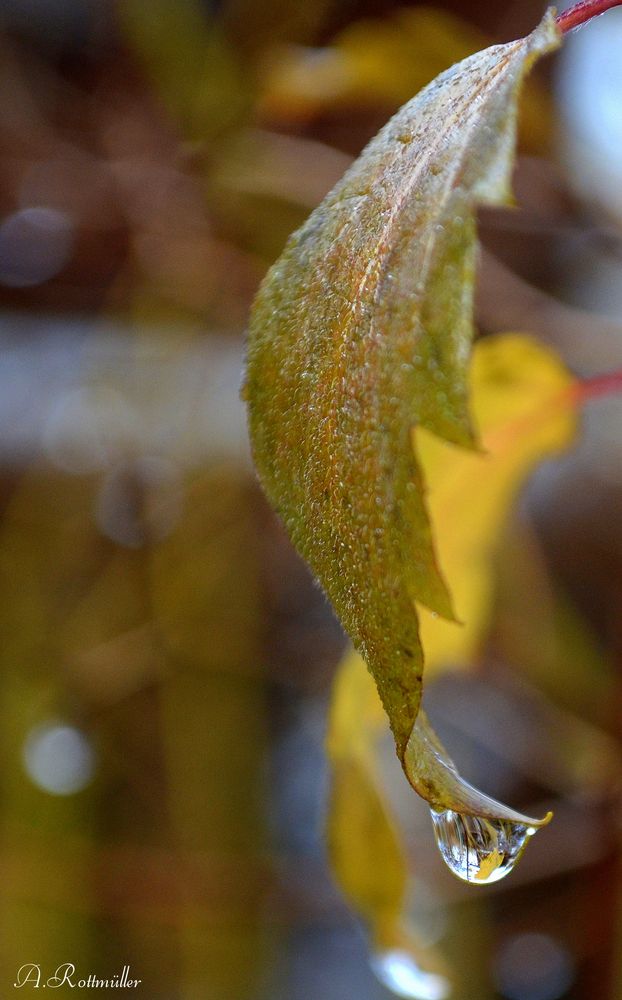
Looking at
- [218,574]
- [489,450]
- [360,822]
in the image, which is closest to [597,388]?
[489,450]

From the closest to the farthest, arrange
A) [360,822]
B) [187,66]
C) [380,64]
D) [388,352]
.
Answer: [388,352] < [360,822] < [380,64] < [187,66]

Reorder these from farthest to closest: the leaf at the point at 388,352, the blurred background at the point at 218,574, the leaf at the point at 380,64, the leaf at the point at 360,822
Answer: the blurred background at the point at 218,574, the leaf at the point at 380,64, the leaf at the point at 360,822, the leaf at the point at 388,352

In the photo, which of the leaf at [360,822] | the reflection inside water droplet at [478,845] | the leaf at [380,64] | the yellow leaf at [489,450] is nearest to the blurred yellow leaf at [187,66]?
the leaf at [380,64]

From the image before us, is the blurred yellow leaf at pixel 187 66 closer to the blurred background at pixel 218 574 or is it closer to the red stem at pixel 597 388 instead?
the blurred background at pixel 218 574

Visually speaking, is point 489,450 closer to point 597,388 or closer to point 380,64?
point 597,388

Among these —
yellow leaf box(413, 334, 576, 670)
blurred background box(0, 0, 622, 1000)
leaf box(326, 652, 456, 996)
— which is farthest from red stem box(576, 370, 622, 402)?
blurred background box(0, 0, 622, 1000)

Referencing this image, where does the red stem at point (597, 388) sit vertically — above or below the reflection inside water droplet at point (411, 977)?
above

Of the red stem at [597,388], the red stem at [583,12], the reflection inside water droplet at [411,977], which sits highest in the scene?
the red stem at [583,12]
